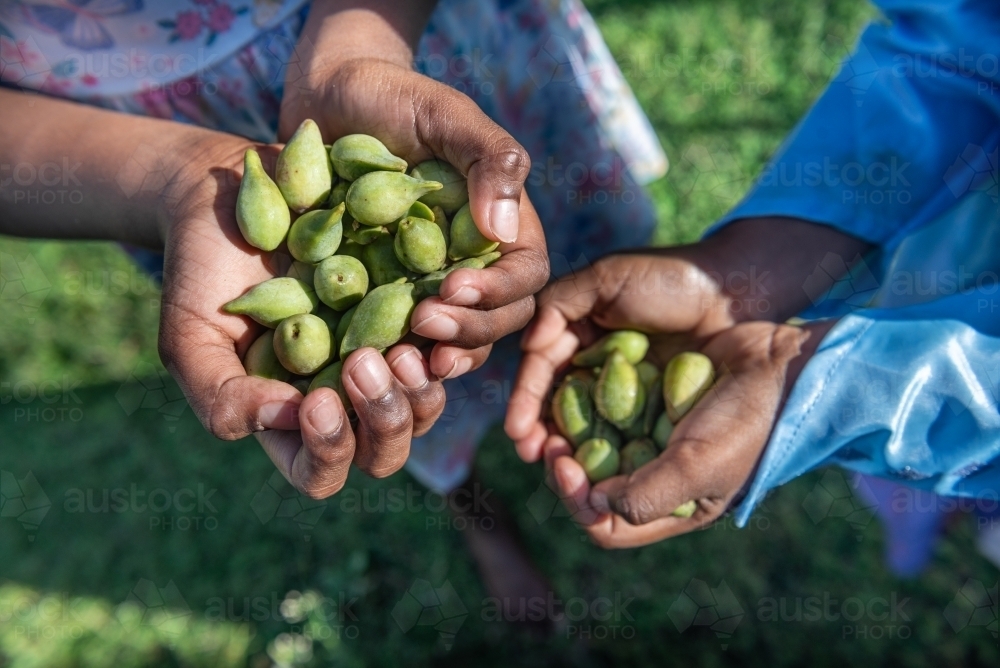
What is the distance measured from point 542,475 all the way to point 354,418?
164 centimetres

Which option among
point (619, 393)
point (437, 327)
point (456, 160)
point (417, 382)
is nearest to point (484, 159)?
point (456, 160)

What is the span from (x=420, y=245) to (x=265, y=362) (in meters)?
0.40

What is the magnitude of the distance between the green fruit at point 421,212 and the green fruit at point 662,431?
0.75m

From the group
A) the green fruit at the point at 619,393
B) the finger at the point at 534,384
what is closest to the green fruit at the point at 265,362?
the finger at the point at 534,384

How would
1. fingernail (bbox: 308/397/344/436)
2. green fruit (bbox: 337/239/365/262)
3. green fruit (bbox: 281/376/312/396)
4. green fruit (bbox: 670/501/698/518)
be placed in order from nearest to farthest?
fingernail (bbox: 308/397/344/436) < green fruit (bbox: 281/376/312/396) < green fruit (bbox: 337/239/365/262) < green fruit (bbox: 670/501/698/518)

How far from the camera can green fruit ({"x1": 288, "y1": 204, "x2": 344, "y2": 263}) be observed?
4.74ft

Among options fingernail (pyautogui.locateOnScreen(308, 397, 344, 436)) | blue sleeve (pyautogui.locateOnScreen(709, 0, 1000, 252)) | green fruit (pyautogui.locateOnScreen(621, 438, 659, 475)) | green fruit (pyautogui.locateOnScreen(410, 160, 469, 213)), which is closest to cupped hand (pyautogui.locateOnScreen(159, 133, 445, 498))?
fingernail (pyautogui.locateOnScreen(308, 397, 344, 436))

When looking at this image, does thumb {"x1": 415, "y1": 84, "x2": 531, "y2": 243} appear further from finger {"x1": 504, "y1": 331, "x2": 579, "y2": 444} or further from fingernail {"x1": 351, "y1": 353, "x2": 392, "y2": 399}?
finger {"x1": 504, "y1": 331, "x2": 579, "y2": 444}

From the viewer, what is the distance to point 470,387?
236 cm

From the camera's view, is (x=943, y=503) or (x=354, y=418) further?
(x=943, y=503)

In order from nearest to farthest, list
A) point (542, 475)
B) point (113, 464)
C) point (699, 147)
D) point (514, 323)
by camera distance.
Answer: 1. point (514, 323)
2. point (542, 475)
3. point (113, 464)
4. point (699, 147)

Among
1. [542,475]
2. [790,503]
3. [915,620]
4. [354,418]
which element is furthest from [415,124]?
[915,620]

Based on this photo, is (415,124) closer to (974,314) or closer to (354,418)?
(354,418)

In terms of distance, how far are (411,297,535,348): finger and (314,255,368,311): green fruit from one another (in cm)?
17
